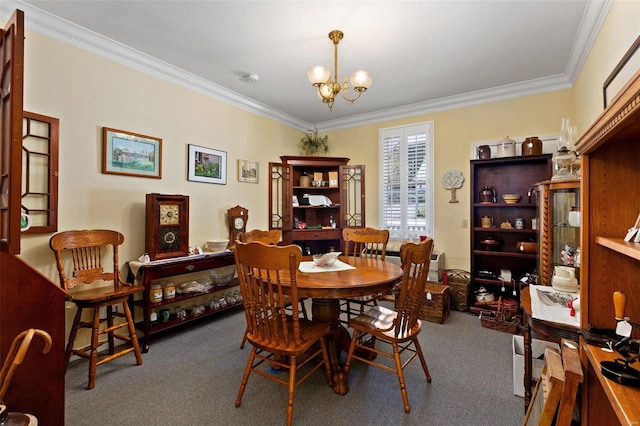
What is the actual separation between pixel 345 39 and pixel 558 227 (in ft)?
7.89

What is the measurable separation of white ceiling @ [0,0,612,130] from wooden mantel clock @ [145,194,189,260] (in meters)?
1.37

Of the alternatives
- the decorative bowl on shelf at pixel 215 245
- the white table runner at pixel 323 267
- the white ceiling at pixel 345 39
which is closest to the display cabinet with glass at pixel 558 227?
the white ceiling at pixel 345 39

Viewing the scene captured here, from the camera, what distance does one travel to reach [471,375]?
2.26 meters

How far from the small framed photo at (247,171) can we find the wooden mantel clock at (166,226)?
1.04 meters

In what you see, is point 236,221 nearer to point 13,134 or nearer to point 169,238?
point 169,238

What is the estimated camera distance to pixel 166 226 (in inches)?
116

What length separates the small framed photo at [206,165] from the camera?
134 inches

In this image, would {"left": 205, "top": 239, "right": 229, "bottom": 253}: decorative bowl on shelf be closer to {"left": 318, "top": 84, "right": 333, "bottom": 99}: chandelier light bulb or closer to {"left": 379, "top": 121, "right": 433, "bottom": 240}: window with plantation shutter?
{"left": 318, "top": 84, "right": 333, "bottom": 99}: chandelier light bulb

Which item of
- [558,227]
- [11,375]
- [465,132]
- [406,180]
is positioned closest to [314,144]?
[406,180]

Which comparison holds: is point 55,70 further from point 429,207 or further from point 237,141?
point 429,207

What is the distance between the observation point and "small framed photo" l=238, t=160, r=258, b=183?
3.99 m

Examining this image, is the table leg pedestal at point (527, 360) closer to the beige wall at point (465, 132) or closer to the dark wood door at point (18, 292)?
the beige wall at point (465, 132)

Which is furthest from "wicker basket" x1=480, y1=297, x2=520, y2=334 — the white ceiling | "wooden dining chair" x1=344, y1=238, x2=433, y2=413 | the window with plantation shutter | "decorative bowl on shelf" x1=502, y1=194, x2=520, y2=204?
the white ceiling

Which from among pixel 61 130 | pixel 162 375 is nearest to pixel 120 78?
pixel 61 130
